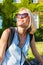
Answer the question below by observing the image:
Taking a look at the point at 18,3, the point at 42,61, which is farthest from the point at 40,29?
the point at 42,61

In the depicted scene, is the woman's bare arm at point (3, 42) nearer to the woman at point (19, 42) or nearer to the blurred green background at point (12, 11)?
the woman at point (19, 42)

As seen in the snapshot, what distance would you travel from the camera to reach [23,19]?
2.33 meters

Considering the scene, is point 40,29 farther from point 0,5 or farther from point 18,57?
point 18,57

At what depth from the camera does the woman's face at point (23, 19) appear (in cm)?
229

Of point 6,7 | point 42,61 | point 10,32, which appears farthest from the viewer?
point 6,7

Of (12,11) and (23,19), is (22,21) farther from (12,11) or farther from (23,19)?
(12,11)

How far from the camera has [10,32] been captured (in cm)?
228

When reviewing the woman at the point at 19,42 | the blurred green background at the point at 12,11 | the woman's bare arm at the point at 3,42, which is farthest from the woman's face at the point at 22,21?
the blurred green background at the point at 12,11

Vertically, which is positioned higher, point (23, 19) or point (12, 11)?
point (23, 19)

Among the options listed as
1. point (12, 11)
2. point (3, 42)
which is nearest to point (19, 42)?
point (3, 42)

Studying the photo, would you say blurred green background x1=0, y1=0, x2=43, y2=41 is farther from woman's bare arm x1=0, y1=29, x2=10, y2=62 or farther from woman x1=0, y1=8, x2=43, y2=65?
woman's bare arm x1=0, y1=29, x2=10, y2=62

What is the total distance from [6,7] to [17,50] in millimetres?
13897

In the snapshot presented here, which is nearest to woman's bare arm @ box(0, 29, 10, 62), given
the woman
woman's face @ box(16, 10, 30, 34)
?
the woman

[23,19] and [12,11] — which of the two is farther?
[12,11]
